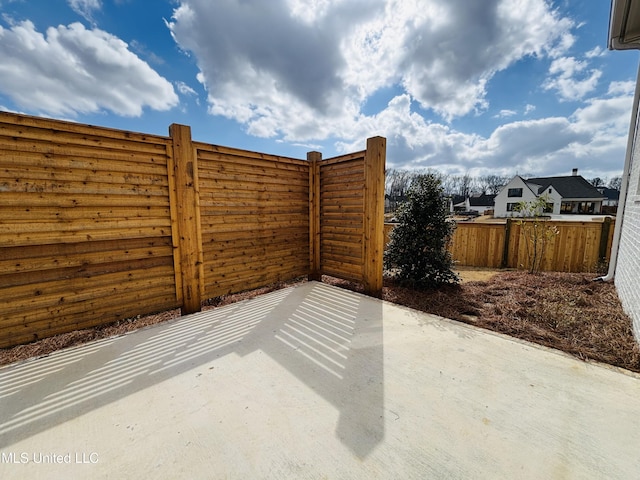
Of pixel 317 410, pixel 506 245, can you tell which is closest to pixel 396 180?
pixel 506 245

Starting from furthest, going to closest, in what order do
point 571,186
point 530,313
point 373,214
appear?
point 571,186 < point 373,214 < point 530,313

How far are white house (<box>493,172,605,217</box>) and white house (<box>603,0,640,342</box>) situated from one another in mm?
28569

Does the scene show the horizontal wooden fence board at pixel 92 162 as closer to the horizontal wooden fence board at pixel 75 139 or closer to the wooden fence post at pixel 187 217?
the horizontal wooden fence board at pixel 75 139

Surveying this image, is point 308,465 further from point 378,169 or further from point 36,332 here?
point 378,169

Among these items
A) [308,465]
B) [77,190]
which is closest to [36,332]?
[77,190]

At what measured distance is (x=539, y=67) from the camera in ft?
18.7

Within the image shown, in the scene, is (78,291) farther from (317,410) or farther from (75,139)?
(317,410)

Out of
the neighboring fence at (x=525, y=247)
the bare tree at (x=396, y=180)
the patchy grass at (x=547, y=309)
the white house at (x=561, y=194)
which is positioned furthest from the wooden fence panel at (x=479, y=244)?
the bare tree at (x=396, y=180)

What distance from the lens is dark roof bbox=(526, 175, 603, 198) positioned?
2778 centimetres

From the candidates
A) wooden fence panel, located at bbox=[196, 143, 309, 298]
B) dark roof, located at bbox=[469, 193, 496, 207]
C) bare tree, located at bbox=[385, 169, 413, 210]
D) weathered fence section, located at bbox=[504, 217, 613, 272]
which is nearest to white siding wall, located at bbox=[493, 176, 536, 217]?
dark roof, located at bbox=[469, 193, 496, 207]

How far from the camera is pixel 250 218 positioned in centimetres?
373

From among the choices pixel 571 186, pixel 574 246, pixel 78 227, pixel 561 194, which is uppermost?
pixel 571 186

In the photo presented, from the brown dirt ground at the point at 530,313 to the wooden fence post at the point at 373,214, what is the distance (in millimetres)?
379

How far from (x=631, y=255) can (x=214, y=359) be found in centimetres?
504
